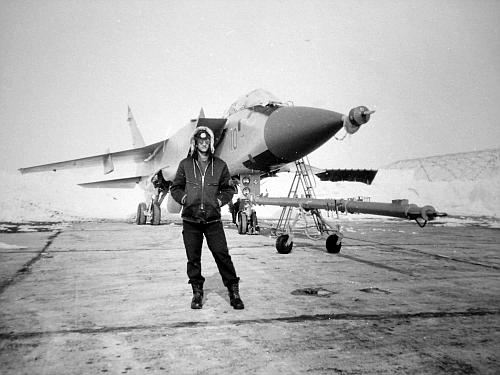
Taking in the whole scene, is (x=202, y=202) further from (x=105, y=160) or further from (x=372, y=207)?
(x=105, y=160)

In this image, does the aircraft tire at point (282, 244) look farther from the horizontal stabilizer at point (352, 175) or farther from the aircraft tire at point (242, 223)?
the horizontal stabilizer at point (352, 175)

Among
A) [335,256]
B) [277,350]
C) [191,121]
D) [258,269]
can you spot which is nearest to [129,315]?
[277,350]

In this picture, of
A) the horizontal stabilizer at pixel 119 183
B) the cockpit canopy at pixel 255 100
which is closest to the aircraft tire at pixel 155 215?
the horizontal stabilizer at pixel 119 183

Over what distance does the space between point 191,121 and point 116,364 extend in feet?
29.6

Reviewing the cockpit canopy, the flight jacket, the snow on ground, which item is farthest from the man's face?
the snow on ground

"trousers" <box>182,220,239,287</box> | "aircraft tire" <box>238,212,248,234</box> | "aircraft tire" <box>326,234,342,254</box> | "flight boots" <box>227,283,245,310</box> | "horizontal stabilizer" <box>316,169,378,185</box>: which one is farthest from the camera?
"horizontal stabilizer" <box>316,169,378,185</box>

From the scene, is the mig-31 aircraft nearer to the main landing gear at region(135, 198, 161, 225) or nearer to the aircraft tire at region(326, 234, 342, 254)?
the aircraft tire at region(326, 234, 342, 254)

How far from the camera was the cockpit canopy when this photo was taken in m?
8.18

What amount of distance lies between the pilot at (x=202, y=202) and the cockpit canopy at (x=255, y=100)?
4.52 meters

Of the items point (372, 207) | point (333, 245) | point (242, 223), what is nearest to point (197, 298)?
point (372, 207)

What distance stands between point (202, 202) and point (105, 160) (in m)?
11.5

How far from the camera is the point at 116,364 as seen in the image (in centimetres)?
209

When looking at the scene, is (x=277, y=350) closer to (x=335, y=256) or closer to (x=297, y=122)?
(x=335, y=256)

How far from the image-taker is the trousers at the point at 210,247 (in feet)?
11.7
